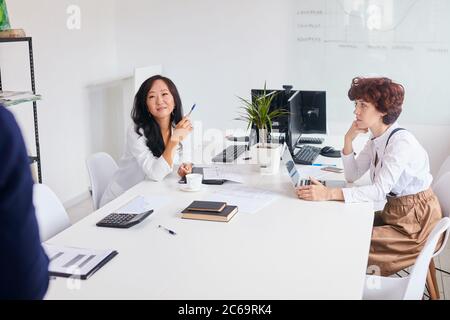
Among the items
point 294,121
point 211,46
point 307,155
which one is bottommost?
point 307,155

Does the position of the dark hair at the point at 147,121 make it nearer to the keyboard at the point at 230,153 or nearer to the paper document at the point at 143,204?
the keyboard at the point at 230,153

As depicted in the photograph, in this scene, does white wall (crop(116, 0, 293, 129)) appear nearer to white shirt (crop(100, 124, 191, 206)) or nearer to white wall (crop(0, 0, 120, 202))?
white wall (crop(0, 0, 120, 202))

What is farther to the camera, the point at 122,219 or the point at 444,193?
the point at 444,193

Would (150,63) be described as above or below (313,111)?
above

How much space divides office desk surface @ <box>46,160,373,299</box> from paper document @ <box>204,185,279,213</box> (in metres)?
0.05

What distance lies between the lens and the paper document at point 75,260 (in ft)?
5.51

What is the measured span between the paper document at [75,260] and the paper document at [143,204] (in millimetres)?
434

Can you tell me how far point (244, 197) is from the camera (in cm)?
247

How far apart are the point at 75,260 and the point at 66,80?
9.69 ft

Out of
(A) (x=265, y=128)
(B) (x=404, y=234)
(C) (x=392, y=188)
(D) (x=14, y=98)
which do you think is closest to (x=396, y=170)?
(C) (x=392, y=188)

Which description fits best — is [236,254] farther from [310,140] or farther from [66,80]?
[66,80]

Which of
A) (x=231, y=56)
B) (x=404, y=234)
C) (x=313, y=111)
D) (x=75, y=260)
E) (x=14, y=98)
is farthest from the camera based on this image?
(x=231, y=56)

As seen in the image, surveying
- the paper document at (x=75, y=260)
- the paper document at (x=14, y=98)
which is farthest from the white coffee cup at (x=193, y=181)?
the paper document at (x=14, y=98)
